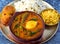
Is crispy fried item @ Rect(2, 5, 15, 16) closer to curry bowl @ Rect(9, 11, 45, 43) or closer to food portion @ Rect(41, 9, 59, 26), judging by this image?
curry bowl @ Rect(9, 11, 45, 43)

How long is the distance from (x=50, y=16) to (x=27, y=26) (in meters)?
0.15

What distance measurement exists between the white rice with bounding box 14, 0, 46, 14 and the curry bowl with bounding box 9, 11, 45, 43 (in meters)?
0.07

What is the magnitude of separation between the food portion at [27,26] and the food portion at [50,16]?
48 mm

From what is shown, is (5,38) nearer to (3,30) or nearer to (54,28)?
(3,30)

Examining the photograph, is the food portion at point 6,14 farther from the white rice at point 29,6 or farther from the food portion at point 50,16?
the food portion at point 50,16

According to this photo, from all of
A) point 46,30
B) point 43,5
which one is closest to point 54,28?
point 46,30

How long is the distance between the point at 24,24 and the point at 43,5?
0.65 ft

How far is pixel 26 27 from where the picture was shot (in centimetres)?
93

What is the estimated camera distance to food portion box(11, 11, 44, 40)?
91cm

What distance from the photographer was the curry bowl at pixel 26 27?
91 centimetres

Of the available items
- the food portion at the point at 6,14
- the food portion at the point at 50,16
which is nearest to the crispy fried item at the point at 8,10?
the food portion at the point at 6,14

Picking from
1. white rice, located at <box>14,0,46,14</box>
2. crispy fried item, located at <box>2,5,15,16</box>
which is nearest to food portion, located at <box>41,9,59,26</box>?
white rice, located at <box>14,0,46,14</box>

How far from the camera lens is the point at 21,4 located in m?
1.06

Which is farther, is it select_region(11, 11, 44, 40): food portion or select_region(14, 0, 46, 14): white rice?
select_region(14, 0, 46, 14): white rice
